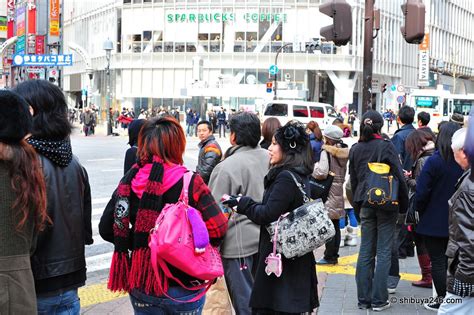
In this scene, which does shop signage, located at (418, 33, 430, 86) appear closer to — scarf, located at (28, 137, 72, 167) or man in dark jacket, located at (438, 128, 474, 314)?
man in dark jacket, located at (438, 128, 474, 314)

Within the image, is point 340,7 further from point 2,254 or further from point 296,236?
point 2,254

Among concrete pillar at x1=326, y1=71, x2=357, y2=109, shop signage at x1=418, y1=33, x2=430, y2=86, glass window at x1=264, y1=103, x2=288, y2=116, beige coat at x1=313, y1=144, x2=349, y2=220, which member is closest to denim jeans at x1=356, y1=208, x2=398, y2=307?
beige coat at x1=313, y1=144, x2=349, y2=220

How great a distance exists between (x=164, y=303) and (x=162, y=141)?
35.2 inches

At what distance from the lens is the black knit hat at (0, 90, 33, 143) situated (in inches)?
136

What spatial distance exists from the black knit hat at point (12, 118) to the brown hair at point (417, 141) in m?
5.61

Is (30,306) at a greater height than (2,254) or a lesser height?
lesser

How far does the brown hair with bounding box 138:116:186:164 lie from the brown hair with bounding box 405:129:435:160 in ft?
15.2

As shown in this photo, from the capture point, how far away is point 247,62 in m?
65.2

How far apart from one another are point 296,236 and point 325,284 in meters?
3.87

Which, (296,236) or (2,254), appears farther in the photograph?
(296,236)

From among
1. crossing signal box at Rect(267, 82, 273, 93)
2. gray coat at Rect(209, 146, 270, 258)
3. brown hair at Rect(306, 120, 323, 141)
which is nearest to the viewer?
gray coat at Rect(209, 146, 270, 258)

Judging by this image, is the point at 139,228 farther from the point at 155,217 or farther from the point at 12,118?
the point at 12,118

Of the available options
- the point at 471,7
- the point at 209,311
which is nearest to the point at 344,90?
the point at 471,7

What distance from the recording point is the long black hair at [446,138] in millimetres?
6367
